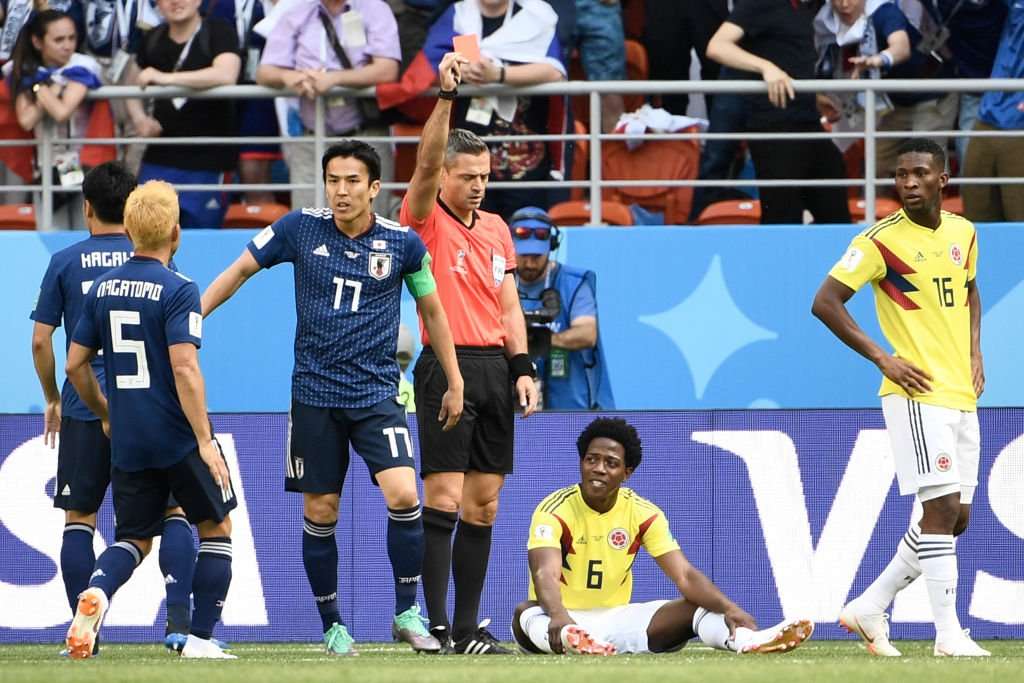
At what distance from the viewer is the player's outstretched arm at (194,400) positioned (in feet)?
25.2

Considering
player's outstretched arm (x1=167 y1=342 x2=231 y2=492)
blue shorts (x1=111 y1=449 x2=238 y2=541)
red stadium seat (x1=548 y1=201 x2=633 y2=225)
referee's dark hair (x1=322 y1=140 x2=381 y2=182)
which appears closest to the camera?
player's outstretched arm (x1=167 y1=342 x2=231 y2=492)

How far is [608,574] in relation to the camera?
8.84 meters

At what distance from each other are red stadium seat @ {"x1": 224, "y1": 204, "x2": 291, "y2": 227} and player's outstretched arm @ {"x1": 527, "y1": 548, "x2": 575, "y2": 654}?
517 cm

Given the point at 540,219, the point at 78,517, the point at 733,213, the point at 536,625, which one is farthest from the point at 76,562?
the point at 733,213

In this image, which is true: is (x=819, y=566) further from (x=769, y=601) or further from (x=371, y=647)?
(x=371, y=647)

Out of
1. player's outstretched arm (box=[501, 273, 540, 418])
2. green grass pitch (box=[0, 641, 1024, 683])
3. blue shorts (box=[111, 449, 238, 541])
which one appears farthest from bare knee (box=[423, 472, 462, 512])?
blue shorts (box=[111, 449, 238, 541])

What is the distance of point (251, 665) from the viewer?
7.29 meters

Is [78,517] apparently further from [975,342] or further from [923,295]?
[975,342]

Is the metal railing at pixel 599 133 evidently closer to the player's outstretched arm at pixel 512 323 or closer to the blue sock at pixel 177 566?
the player's outstretched arm at pixel 512 323

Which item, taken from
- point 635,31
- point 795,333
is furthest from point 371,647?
point 635,31

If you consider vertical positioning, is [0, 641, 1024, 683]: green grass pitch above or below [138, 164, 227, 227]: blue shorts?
below

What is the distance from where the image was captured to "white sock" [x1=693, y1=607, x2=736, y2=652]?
8273 mm

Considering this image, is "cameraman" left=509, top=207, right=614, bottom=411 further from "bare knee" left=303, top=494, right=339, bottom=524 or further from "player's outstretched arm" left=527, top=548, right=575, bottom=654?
"bare knee" left=303, top=494, right=339, bottom=524

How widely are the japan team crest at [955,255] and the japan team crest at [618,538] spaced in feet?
6.37
